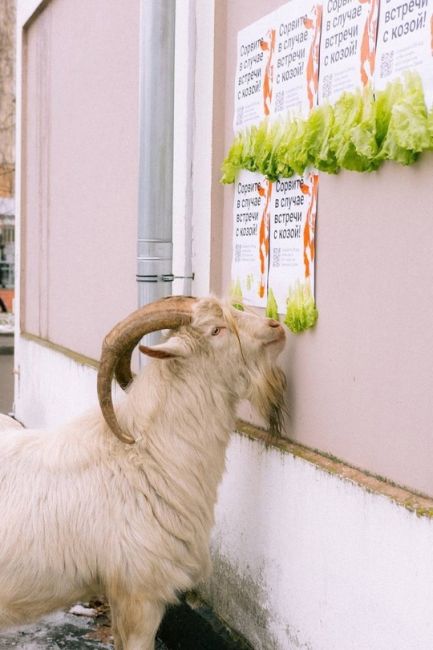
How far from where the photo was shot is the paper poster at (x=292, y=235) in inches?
152

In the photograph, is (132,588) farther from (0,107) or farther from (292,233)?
(0,107)

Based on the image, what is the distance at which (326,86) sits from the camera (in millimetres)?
3680

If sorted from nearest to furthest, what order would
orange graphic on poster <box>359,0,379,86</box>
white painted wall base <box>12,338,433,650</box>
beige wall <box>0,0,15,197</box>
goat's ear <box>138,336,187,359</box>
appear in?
white painted wall base <box>12,338,433,650</box>, orange graphic on poster <box>359,0,379,86</box>, goat's ear <box>138,336,187,359</box>, beige wall <box>0,0,15,197</box>

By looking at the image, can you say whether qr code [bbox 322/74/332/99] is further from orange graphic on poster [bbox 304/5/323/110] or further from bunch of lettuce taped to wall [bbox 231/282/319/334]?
bunch of lettuce taped to wall [bbox 231/282/319/334]

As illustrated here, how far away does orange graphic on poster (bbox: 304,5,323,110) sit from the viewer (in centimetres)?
375

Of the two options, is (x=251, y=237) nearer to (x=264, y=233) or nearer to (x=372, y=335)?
(x=264, y=233)

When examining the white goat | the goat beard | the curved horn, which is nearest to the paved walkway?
the white goat

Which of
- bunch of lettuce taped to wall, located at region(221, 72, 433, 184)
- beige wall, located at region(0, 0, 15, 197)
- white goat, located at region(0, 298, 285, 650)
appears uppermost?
beige wall, located at region(0, 0, 15, 197)

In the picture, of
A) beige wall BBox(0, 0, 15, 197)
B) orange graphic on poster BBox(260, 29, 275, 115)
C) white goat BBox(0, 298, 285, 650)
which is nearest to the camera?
white goat BBox(0, 298, 285, 650)

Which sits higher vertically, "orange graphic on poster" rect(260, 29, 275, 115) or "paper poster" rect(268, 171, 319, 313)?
"orange graphic on poster" rect(260, 29, 275, 115)

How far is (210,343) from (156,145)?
4.49ft

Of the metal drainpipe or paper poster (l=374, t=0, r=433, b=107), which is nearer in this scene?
paper poster (l=374, t=0, r=433, b=107)

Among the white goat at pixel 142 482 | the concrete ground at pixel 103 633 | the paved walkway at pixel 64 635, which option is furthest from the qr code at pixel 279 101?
the paved walkway at pixel 64 635

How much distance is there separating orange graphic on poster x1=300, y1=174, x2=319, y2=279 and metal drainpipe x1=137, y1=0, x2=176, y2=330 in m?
1.01
